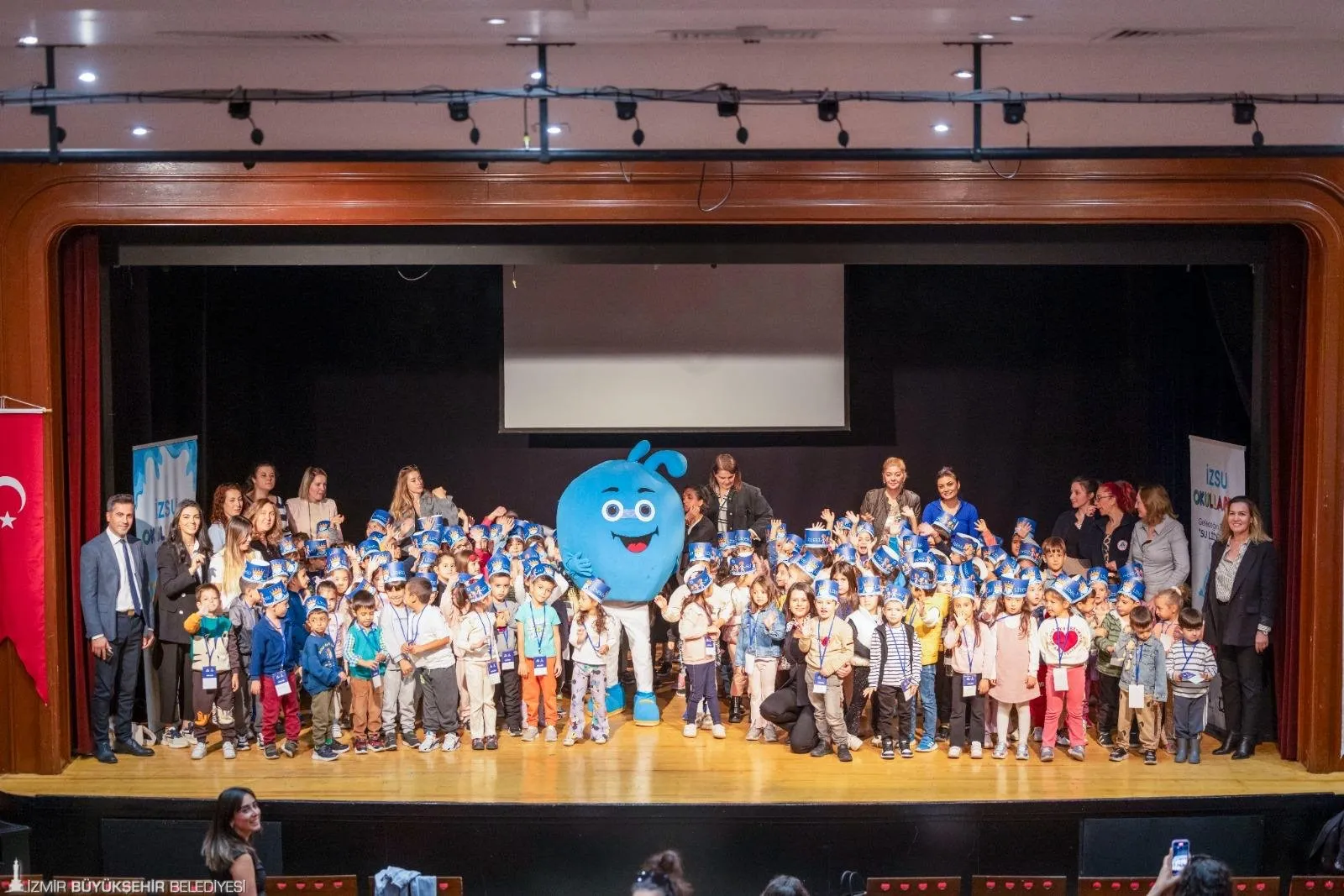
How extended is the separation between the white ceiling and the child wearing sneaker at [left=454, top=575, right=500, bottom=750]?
377cm

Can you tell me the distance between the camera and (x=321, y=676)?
8148mm

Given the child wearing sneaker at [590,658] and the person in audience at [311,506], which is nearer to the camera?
the child wearing sneaker at [590,658]

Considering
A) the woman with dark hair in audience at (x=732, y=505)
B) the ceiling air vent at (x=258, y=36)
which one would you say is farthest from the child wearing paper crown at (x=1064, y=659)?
the ceiling air vent at (x=258, y=36)

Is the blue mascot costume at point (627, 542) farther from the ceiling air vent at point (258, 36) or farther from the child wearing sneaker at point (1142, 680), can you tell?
the ceiling air vent at point (258, 36)

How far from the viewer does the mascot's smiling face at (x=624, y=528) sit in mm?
→ 8812

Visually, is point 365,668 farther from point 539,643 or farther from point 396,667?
point 539,643

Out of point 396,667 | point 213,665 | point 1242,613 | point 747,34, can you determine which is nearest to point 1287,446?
point 1242,613

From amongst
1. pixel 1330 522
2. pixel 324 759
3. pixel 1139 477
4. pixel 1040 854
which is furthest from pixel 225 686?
pixel 1139 477

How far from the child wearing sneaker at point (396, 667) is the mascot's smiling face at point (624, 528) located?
1.10 meters

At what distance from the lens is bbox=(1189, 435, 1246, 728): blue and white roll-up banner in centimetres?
930

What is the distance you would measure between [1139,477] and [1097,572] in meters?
3.17

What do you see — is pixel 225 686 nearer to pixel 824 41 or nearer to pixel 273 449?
pixel 273 449

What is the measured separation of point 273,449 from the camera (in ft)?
38.2

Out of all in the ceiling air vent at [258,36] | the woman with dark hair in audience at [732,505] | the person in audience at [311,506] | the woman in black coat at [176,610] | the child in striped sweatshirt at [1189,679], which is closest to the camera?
the ceiling air vent at [258,36]
